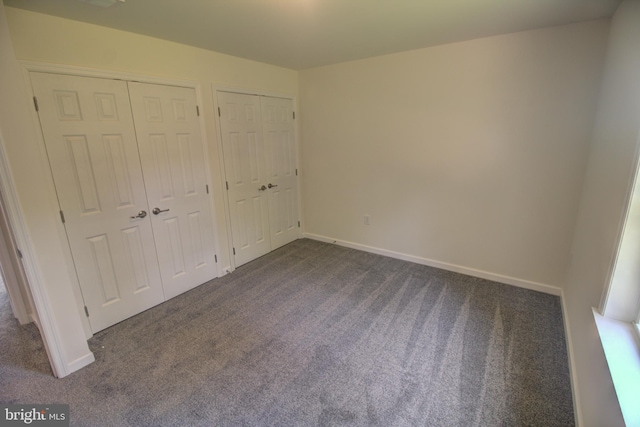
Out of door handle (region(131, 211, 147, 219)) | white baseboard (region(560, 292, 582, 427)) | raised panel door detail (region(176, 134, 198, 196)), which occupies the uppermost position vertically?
raised panel door detail (region(176, 134, 198, 196))

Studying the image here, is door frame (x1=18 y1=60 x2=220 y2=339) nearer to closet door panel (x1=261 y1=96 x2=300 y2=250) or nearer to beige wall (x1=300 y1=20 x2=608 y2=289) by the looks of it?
closet door panel (x1=261 y1=96 x2=300 y2=250)

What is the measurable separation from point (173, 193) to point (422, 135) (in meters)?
2.71

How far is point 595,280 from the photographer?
1740 millimetres

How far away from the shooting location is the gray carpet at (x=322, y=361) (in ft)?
5.61

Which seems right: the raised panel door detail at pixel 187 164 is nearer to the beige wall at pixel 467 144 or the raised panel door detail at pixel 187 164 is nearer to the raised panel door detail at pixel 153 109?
the raised panel door detail at pixel 153 109

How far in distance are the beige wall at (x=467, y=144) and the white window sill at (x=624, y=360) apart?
1490 mm

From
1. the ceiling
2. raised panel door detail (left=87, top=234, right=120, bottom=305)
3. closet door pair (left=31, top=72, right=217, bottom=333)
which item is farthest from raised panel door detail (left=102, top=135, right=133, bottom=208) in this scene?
the ceiling

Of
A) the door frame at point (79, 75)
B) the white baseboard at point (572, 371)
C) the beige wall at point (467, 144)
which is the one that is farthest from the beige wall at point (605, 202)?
the door frame at point (79, 75)

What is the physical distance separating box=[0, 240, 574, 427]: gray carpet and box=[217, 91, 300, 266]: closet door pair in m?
0.88

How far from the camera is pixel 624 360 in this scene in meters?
1.25

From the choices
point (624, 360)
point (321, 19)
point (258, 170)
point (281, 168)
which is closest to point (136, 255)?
point (258, 170)

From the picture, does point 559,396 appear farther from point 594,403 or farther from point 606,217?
point 606,217

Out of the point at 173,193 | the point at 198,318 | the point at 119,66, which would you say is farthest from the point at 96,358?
the point at 119,66

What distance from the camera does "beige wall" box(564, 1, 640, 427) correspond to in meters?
1.42
